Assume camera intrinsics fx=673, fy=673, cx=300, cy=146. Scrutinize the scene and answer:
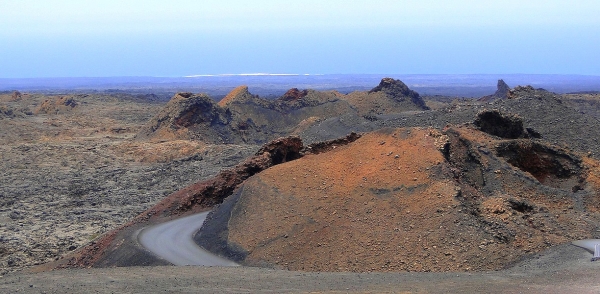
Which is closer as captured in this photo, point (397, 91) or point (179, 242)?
point (179, 242)

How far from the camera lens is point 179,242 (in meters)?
20.2

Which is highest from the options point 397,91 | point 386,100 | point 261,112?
point 397,91

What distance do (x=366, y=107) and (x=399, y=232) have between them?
4277cm

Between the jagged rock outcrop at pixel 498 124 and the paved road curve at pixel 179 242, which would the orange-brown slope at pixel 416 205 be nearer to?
the paved road curve at pixel 179 242

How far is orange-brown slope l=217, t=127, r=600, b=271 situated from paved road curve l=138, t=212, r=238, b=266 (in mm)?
892

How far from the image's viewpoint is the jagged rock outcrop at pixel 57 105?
73625mm

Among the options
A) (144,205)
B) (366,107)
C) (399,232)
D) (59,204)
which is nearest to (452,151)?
(399,232)

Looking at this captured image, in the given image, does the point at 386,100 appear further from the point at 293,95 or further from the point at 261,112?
the point at 261,112

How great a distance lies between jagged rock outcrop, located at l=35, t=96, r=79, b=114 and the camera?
73625mm

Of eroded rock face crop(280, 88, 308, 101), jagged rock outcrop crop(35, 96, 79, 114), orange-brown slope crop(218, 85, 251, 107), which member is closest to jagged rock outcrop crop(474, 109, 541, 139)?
orange-brown slope crop(218, 85, 251, 107)

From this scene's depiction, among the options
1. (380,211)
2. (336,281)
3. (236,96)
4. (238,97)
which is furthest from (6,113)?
(336,281)

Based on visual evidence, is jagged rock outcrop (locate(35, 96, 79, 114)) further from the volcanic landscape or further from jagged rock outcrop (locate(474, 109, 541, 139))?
jagged rock outcrop (locate(474, 109, 541, 139))

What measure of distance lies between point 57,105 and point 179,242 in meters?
60.2

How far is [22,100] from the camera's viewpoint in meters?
84.8
